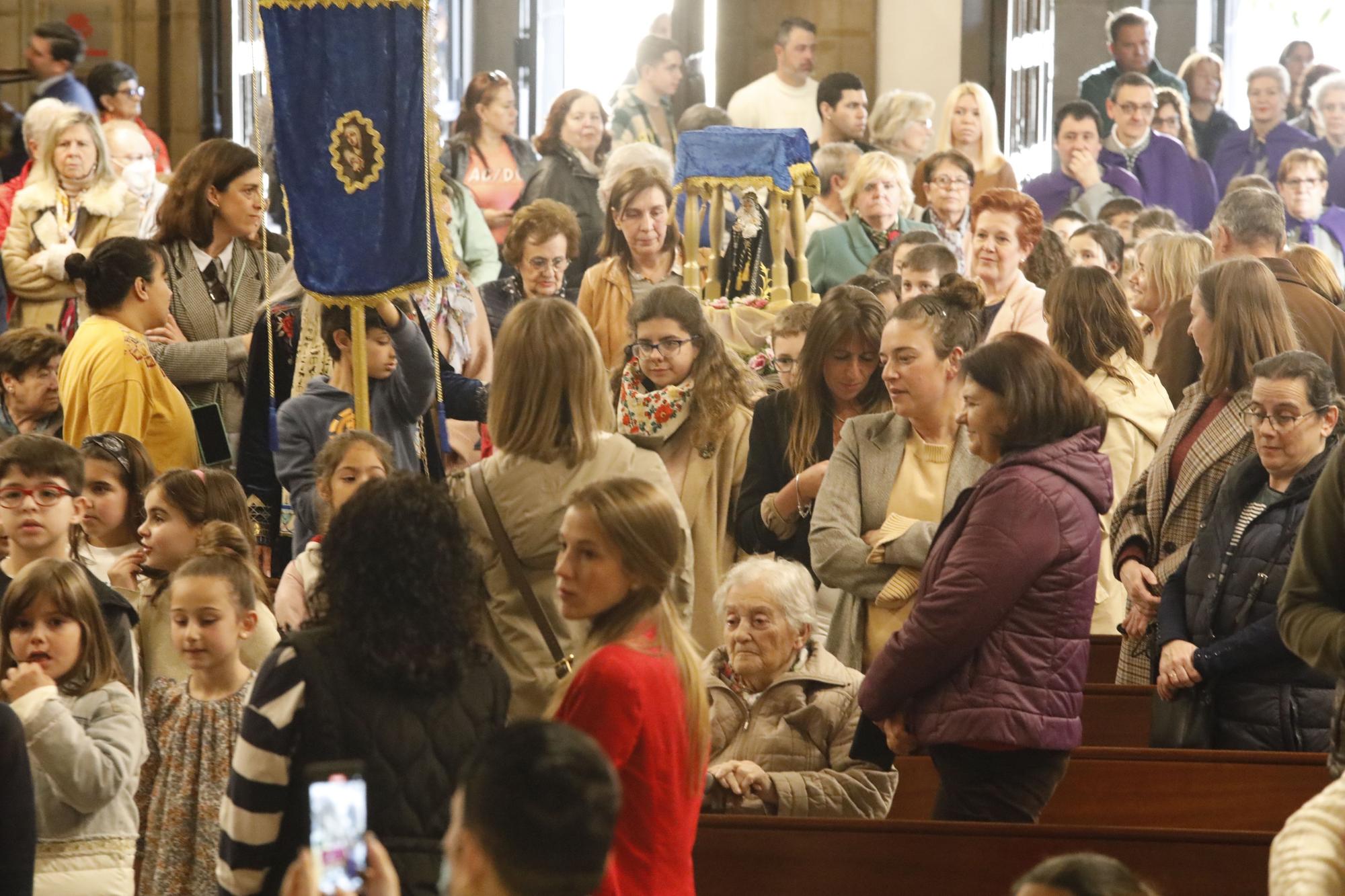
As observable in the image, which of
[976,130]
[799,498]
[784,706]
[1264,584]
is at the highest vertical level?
[976,130]

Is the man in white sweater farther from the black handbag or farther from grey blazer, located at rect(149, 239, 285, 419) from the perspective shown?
the black handbag

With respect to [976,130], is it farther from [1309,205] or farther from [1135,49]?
[1135,49]

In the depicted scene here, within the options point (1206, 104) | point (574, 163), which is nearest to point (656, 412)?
point (574, 163)

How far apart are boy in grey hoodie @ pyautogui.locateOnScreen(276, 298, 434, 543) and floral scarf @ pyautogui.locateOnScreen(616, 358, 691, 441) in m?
0.56

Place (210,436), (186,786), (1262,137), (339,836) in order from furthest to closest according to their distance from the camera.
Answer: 1. (1262,137)
2. (210,436)
3. (186,786)
4. (339,836)

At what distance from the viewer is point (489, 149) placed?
11227mm

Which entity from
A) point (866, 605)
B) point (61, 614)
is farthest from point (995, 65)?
point (61, 614)

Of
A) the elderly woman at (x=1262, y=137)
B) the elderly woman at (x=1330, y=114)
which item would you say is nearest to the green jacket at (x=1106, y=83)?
the elderly woman at (x=1262, y=137)

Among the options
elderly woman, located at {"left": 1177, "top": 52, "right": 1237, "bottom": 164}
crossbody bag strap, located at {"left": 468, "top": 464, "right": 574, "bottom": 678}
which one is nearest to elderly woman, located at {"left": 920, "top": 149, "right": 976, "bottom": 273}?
elderly woman, located at {"left": 1177, "top": 52, "right": 1237, "bottom": 164}

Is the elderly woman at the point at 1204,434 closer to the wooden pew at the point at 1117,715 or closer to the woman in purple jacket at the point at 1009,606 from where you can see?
the wooden pew at the point at 1117,715

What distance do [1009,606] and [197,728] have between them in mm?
1749

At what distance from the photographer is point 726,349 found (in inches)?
238

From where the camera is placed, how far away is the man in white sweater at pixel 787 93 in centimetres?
1209

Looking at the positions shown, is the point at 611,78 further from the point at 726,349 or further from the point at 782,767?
the point at 782,767
